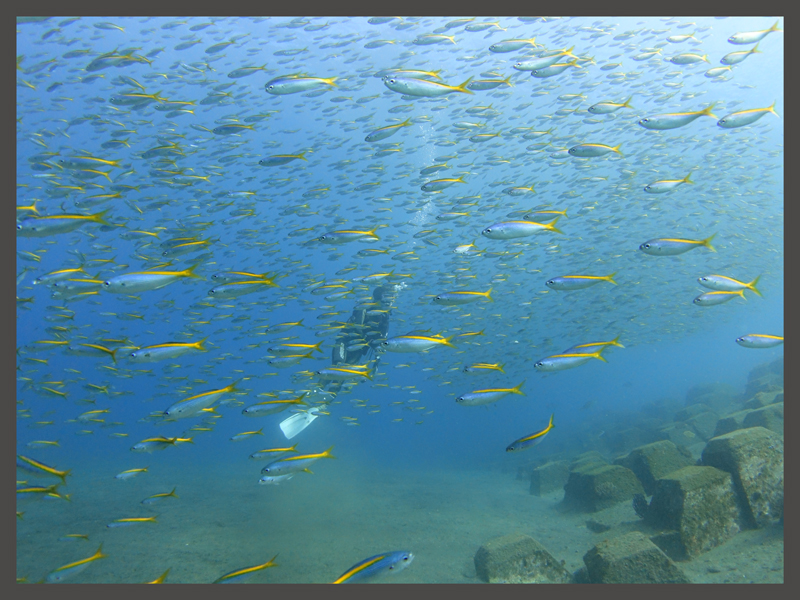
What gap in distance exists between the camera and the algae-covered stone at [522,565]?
4.52m

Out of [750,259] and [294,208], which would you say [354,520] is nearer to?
[294,208]

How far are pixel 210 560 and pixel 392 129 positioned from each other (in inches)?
300

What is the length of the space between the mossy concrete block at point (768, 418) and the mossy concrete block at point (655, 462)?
4.40 ft

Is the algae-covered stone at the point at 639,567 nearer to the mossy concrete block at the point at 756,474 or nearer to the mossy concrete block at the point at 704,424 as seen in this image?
the mossy concrete block at the point at 756,474

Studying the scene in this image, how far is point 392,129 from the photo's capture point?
5801 millimetres

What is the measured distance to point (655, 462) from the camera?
632 centimetres

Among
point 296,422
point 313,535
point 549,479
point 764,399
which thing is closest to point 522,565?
point 313,535

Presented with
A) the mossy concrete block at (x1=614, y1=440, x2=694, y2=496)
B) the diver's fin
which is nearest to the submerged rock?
the mossy concrete block at (x1=614, y1=440, x2=694, y2=496)

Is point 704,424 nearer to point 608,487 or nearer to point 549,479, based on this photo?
point 549,479

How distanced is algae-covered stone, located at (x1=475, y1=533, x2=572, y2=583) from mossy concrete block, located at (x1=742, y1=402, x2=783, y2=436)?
15.8 ft

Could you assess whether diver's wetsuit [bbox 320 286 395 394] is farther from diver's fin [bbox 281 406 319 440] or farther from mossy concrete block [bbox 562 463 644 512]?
mossy concrete block [bbox 562 463 644 512]

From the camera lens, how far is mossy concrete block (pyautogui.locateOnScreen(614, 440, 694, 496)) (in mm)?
6238

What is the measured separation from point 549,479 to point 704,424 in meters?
4.85

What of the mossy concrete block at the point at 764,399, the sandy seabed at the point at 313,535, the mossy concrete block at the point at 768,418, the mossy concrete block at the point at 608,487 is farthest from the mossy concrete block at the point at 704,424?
the mossy concrete block at the point at 608,487
